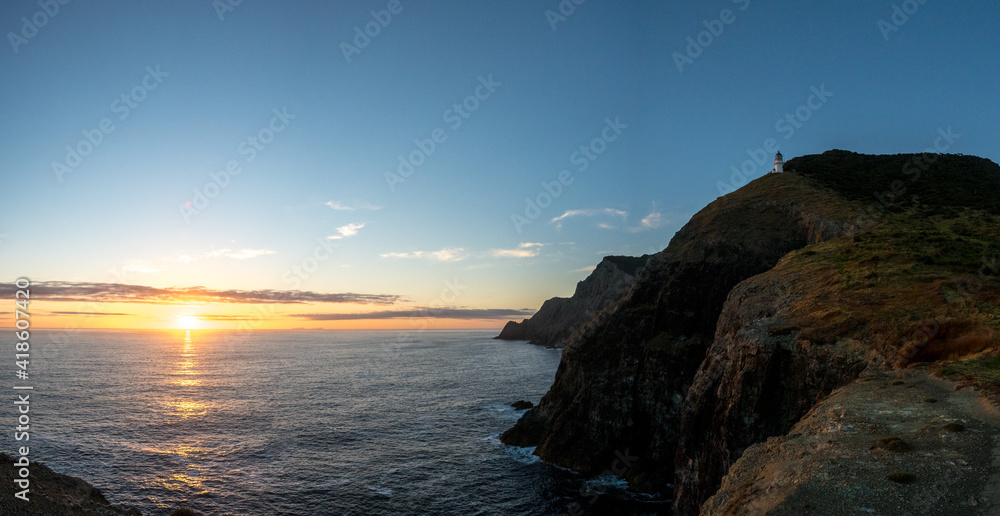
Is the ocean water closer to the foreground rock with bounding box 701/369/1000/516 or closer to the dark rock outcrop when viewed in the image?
the dark rock outcrop

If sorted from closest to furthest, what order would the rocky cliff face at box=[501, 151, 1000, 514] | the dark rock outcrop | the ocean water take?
the rocky cliff face at box=[501, 151, 1000, 514]
the ocean water
the dark rock outcrop

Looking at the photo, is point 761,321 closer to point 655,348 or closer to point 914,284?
point 914,284

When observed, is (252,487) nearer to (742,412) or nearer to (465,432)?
(465,432)

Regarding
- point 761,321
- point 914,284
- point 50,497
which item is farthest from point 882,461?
point 50,497

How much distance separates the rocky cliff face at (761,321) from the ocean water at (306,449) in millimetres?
7490

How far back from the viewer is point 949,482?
12.7 meters

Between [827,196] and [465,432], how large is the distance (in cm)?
5583

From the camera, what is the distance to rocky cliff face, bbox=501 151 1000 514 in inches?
1049

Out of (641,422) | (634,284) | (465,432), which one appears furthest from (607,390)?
(465,432)

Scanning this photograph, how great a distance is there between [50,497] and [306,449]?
99.4 ft

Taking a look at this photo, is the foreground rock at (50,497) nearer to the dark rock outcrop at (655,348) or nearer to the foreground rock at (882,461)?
the foreground rock at (882,461)

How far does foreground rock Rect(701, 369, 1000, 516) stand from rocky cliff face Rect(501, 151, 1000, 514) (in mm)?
6906

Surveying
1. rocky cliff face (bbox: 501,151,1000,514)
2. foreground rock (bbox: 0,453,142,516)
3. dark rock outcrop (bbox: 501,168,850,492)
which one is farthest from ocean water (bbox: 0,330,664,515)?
foreground rock (bbox: 0,453,142,516)

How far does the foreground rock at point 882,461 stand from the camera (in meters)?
12.4
